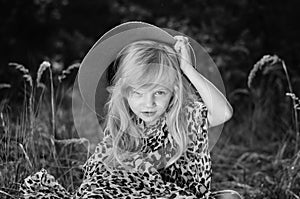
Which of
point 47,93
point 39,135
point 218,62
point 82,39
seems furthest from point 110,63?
point 82,39

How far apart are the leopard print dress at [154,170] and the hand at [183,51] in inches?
6.5

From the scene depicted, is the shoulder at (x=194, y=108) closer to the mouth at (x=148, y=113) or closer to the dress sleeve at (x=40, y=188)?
the mouth at (x=148, y=113)

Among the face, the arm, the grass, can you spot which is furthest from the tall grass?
the arm

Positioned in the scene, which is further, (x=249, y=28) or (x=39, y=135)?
(x=249, y=28)

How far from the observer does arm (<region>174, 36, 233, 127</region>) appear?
226cm

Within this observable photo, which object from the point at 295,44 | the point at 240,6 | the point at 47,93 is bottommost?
the point at 47,93

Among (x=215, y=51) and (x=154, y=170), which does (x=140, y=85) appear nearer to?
(x=154, y=170)

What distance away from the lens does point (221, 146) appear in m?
3.85

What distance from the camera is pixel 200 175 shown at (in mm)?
2336

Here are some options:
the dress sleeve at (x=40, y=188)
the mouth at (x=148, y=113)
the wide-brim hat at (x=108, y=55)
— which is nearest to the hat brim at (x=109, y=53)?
the wide-brim hat at (x=108, y=55)

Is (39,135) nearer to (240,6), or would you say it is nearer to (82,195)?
(82,195)

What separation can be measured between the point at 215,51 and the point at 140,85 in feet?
9.23

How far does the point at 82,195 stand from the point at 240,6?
121 inches

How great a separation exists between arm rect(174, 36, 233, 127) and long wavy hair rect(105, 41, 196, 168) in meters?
0.03
